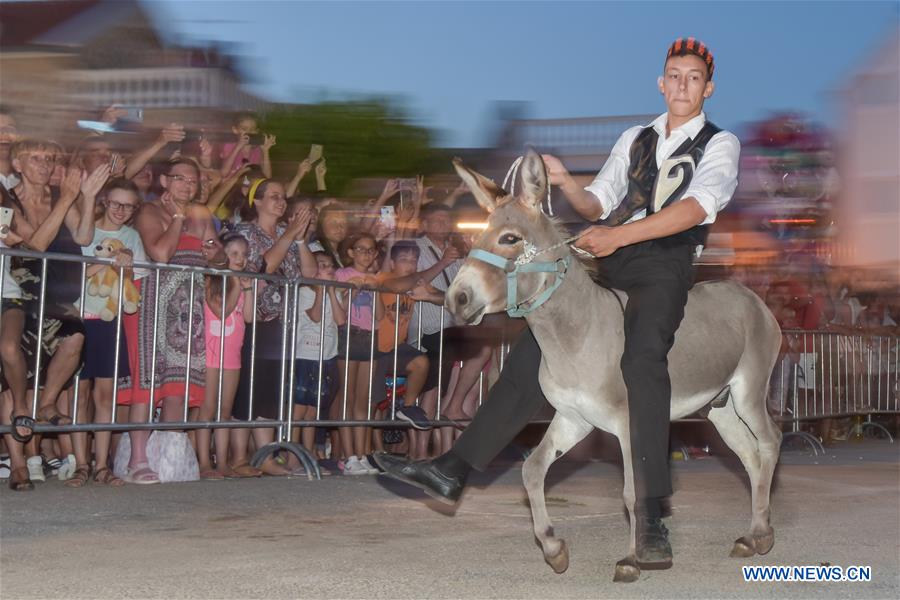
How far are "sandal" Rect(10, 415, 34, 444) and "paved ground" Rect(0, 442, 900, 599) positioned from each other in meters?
0.38

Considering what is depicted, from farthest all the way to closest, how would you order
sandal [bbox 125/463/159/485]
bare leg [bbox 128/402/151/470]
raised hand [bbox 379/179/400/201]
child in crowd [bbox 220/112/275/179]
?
raised hand [bbox 379/179/400/201] → child in crowd [bbox 220/112/275/179] → bare leg [bbox 128/402/151/470] → sandal [bbox 125/463/159/485]

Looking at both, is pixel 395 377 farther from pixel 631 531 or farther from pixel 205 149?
pixel 631 531

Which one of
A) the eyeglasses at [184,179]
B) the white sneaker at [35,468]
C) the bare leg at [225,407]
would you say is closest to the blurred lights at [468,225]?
the eyeglasses at [184,179]

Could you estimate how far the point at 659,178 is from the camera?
5793 millimetres

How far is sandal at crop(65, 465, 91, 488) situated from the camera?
8.46 meters

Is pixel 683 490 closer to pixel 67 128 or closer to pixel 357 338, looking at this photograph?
pixel 357 338

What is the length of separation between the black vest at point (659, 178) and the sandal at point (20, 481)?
181 inches

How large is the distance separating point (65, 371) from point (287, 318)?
79.6 inches

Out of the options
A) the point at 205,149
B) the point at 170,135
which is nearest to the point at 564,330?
the point at 170,135

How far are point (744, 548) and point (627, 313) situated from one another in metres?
1.44

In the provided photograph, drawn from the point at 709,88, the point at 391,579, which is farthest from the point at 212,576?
the point at 709,88

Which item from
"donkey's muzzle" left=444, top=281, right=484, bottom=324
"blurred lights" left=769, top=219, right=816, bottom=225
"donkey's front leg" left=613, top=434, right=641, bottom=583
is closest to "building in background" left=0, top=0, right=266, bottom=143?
"donkey's muzzle" left=444, top=281, right=484, bottom=324

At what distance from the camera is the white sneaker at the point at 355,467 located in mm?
9898

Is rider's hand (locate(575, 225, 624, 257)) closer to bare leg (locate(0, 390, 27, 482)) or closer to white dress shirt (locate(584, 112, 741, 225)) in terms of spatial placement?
white dress shirt (locate(584, 112, 741, 225))
